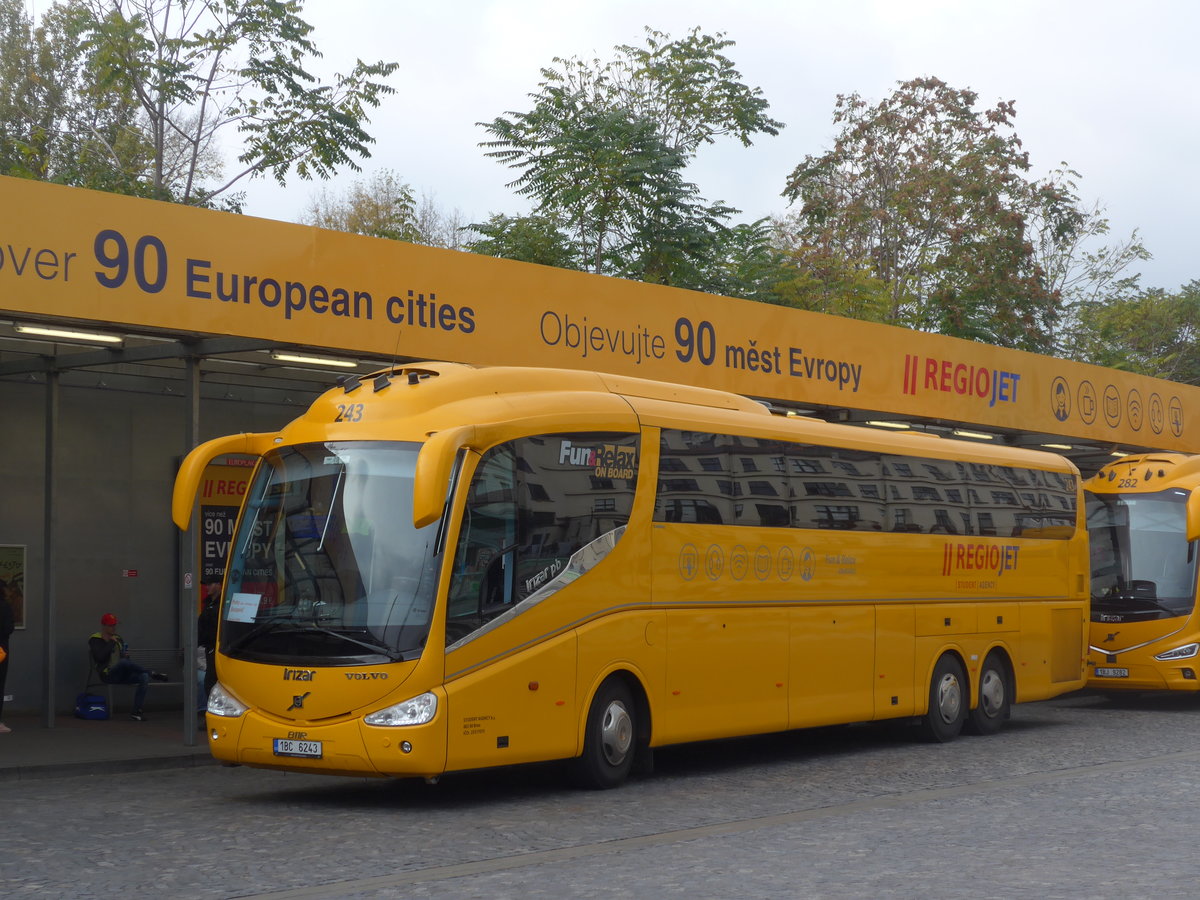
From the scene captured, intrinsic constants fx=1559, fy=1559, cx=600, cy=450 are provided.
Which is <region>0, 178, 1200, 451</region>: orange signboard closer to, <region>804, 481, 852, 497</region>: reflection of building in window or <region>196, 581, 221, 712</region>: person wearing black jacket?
<region>804, 481, 852, 497</region>: reflection of building in window

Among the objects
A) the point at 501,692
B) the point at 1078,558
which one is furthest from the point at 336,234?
the point at 1078,558

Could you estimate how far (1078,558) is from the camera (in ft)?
66.5

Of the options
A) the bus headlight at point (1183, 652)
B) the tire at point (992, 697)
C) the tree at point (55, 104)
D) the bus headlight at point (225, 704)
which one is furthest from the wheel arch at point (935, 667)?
the tree at point (55, 104)

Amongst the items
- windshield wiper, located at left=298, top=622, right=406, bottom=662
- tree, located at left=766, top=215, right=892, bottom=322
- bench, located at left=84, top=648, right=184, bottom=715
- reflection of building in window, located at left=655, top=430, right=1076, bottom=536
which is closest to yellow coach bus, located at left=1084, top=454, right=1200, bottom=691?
reflection of building in window, located at left=655, top=430, right=1076, bottom=536

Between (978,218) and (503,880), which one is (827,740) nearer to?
(503,880)

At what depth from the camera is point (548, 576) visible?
12211mm

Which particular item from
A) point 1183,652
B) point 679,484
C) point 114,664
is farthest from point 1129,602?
point 114,664

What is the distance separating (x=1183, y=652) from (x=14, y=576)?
1504 cm

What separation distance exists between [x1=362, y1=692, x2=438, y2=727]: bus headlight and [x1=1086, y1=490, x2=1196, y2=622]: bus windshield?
13.5 m

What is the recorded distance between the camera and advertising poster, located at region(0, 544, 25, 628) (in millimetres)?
18250

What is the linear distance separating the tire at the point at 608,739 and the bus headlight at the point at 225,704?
8.89 feet

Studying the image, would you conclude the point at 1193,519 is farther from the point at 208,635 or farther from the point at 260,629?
the point at 260,629

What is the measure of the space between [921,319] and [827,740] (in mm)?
25348

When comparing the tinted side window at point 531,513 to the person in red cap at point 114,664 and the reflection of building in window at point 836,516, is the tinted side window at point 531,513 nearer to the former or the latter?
the reflection of building in window at point 836,516
